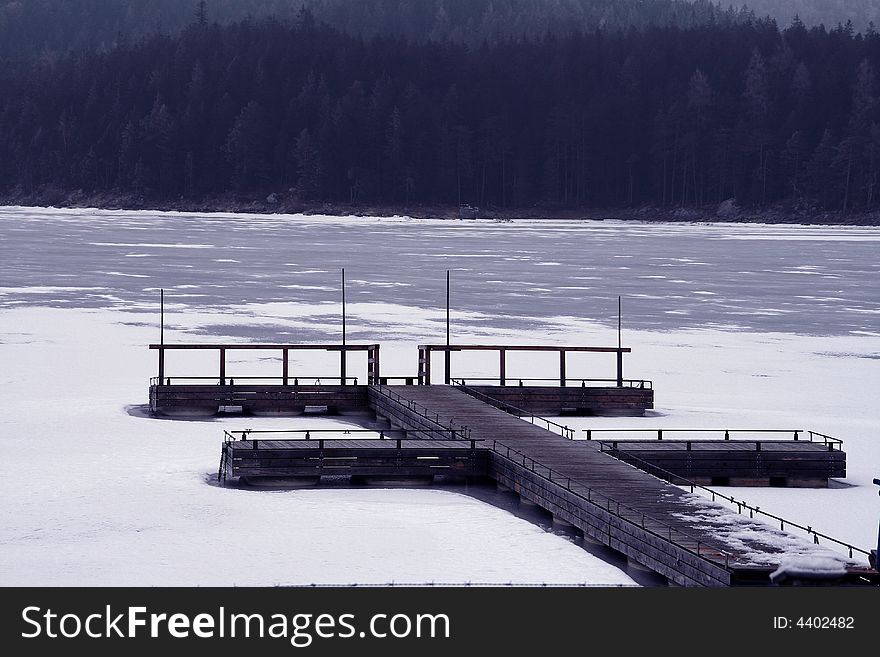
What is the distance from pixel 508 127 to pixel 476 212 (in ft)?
70.6

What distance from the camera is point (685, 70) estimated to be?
7170 inches

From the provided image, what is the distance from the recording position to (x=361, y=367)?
1336 inches

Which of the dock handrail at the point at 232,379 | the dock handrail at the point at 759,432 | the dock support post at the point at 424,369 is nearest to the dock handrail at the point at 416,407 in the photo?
the dock support post at the point at 424,369

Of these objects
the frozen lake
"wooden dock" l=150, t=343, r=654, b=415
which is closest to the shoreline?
the frozen lake

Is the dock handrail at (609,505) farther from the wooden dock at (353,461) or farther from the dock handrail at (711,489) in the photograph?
the dock handrail at (711,489)

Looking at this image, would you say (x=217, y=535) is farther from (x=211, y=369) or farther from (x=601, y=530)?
(x=211, y=369)

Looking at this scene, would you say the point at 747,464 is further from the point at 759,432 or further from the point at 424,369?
the point at 424,369

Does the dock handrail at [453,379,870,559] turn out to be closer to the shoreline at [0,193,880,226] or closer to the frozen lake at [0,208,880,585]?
the frozen lake at [0,208,880,585]

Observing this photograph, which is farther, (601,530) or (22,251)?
(22,251)
